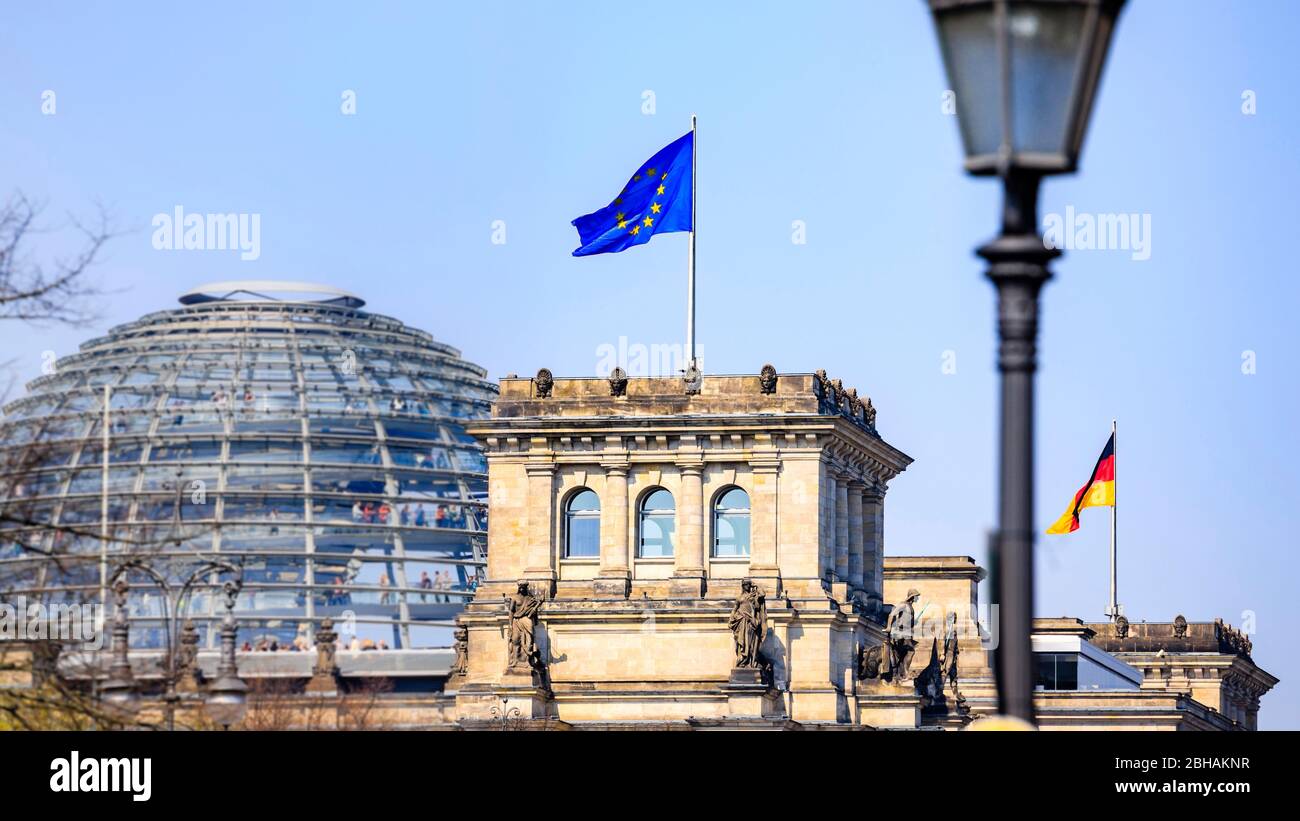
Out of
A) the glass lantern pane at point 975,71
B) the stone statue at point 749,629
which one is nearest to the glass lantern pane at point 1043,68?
the glass lantern pane at point 975,71

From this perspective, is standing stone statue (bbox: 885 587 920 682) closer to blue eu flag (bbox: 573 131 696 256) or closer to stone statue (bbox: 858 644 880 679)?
stone statue (bbox: 858 644 880 679)

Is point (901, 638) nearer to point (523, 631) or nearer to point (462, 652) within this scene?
point (523, 631)

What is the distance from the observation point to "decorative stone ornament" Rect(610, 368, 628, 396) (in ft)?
348

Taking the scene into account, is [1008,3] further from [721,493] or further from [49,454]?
[721,493]

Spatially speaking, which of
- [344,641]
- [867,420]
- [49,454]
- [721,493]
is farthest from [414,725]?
[49,454]

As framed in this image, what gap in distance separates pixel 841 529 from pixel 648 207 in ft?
46.5

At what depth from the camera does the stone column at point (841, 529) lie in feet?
352

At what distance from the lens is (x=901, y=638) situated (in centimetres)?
10881

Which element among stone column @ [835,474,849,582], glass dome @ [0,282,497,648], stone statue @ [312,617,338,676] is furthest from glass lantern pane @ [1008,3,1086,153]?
glass dome @ [0,282,497,648]

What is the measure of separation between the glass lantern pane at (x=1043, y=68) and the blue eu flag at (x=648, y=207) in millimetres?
84870

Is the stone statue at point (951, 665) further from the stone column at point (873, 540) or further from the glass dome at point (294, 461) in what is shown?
the glass dome at point (294, 461)

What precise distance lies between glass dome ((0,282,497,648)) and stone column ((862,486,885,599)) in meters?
46.5

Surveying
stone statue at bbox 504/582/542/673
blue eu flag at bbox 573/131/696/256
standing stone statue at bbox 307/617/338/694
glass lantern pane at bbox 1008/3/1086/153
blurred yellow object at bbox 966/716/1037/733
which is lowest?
standing stone statue at bbox 307/617/338/694

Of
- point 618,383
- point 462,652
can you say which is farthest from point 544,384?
point 462,652
